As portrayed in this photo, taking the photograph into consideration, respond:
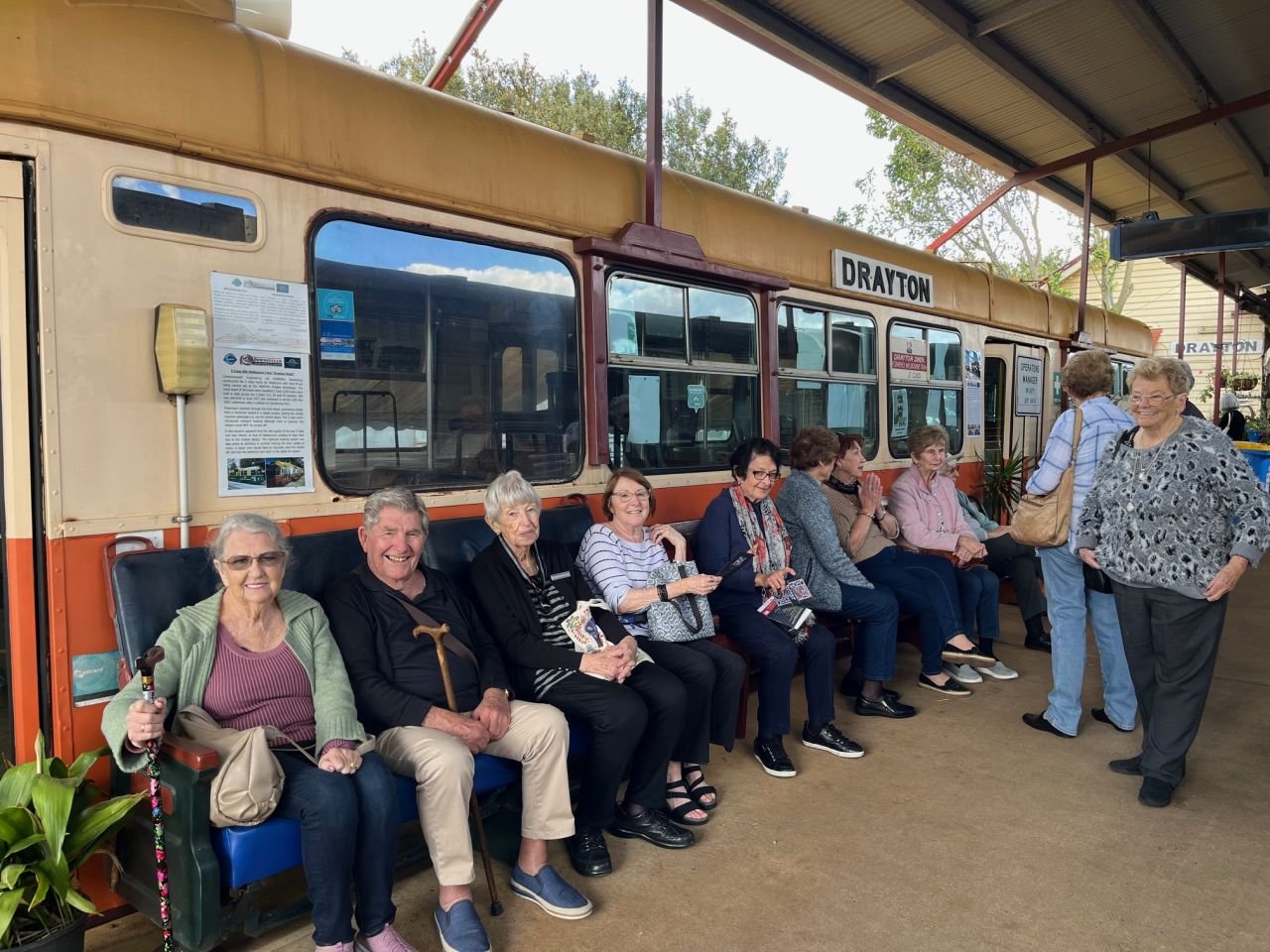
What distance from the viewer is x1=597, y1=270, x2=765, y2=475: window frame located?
388cm

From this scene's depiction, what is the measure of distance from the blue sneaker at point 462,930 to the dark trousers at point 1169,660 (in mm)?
2515

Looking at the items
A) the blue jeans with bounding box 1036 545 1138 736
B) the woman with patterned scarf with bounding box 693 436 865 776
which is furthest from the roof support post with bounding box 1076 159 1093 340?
the woman with patterned scarf with bounding box 693 436 865 776

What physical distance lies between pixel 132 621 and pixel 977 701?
3.85m

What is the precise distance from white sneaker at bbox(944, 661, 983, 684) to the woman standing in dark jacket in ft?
7.52

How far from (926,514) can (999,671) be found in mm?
939

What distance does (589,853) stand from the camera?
296 cm

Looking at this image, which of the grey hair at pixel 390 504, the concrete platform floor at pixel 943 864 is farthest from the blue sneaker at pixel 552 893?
the grey hair at pixel 390 504

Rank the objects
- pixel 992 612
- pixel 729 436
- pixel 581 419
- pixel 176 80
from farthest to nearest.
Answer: pixel 992 612 < pixel 729 436 < pixel 581 419 < pixel 176 80

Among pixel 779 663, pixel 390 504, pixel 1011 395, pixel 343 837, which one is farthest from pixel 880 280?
pixel 343 837

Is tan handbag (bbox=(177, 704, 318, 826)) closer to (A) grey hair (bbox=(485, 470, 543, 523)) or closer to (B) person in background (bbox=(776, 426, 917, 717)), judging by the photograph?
(A) grey hair (bbox=(485, 470, 543, 523))

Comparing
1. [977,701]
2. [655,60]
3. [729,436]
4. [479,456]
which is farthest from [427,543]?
[977,701]

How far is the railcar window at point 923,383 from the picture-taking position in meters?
5.88

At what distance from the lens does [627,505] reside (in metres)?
3.52

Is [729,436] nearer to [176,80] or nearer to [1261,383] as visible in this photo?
[176,80]
